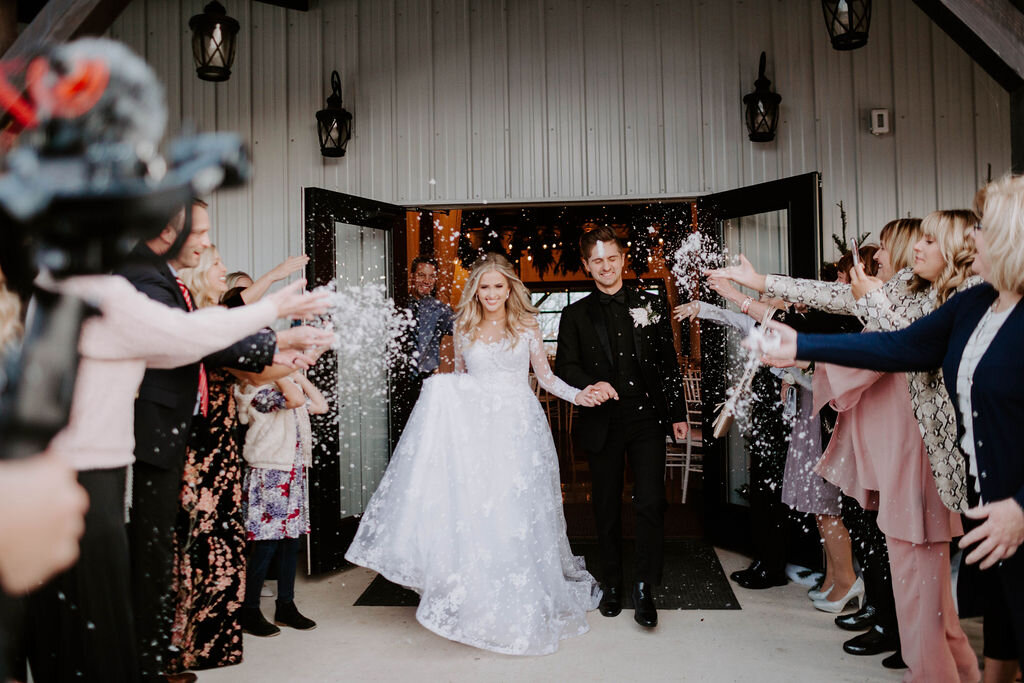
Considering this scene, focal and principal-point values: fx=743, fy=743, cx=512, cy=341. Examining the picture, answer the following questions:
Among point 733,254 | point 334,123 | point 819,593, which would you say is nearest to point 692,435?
point 733,254

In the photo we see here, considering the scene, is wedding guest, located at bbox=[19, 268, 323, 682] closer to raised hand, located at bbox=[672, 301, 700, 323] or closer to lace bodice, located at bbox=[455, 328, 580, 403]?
lace bodice, located at bbox=[455, 328, 580, 403]

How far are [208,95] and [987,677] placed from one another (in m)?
5.41

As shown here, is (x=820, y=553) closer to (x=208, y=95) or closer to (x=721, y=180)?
(x=721, y=180)

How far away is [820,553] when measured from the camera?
4.18m

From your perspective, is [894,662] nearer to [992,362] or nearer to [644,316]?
[992,362]

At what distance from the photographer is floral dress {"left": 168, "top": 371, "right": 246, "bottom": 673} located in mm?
2740

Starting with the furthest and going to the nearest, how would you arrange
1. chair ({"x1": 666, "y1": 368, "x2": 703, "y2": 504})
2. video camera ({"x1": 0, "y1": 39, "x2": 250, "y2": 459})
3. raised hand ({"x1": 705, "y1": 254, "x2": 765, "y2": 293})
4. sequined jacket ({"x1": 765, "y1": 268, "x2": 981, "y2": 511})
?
chair ({"x1": 666, "y1": 368, "x2": 703, "y2": 504})
raised hand ({"x1": 705, "y1": 254, "x2": 765, "y2": 293})
sequined jacket ({"x1": 765, "y1": 268, "x2": 981, "y2": 511})
video camera ({"x1": 0, "y1": 39, "x2": 250, "y2": 459})

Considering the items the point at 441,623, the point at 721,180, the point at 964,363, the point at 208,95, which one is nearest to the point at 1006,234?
the point at 964,363

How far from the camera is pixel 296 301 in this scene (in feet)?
6.20

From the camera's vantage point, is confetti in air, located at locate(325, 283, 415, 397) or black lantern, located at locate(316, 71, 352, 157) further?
black lantern, located at locate(316, 71, 352, 157)

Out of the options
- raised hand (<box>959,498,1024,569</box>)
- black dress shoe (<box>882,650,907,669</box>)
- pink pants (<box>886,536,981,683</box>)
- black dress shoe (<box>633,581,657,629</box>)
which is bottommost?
black dress shoe (<box>882,650,907,669</box>)

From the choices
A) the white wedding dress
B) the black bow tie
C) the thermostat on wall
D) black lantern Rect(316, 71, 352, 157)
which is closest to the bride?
the white wedding dress

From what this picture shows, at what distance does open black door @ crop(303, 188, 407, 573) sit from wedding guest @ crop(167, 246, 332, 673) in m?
1.44

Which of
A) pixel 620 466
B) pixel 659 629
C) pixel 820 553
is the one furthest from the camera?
pixel 820 553
